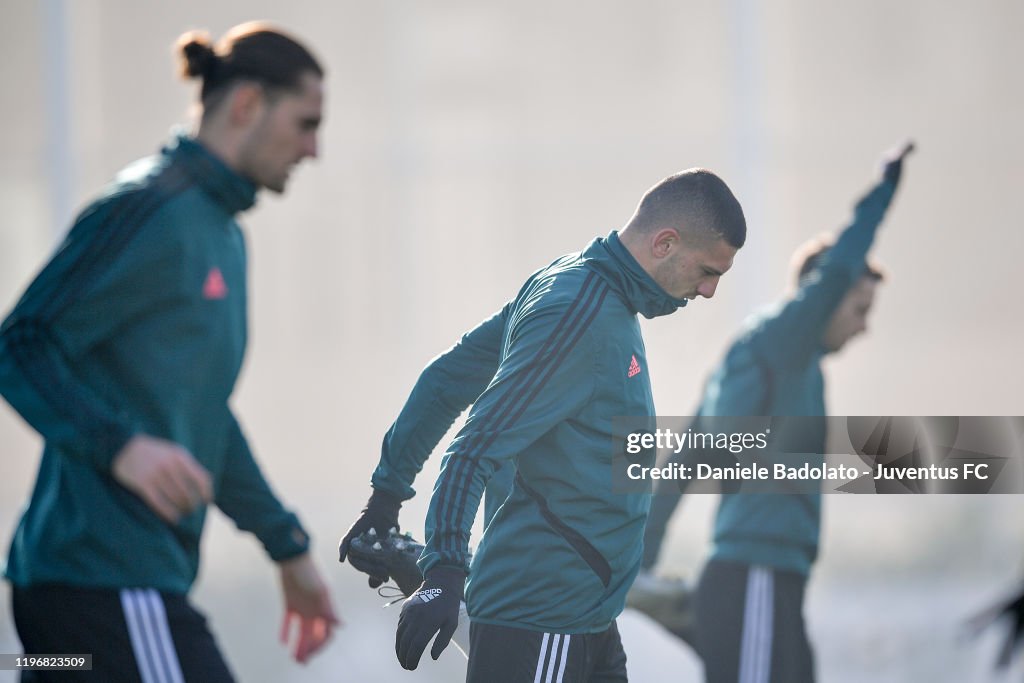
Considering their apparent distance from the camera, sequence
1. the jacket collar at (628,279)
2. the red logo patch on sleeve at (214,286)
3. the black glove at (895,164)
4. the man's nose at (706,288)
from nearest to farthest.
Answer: the red logo patch on sleeve at (214,286) < the jacket collar at (628,279) < the man's nose at (706,288) < the black glove at (895,164)

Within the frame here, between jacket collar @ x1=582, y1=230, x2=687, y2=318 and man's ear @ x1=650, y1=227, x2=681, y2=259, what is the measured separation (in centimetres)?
7

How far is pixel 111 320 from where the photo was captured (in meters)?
2.95

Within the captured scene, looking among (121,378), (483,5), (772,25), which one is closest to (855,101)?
(772,25)

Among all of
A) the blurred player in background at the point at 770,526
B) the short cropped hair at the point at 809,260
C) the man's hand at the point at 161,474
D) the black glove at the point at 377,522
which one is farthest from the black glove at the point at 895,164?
the man's hand at the point at 161,474

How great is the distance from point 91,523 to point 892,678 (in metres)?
6.04

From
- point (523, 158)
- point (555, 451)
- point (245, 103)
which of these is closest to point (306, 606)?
point (555, 451)

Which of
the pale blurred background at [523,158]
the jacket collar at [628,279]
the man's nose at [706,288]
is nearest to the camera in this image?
the jacket collar at [628,279]

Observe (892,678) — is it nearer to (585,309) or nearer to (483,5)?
(585,309)

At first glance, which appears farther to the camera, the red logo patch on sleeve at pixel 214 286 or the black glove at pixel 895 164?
the black glove at pixel 895 164

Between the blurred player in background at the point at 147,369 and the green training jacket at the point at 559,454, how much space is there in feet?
1.86

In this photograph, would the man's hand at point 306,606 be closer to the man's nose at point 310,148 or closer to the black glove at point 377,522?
the black glove at point 377,522

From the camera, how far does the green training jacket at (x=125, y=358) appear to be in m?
2.83

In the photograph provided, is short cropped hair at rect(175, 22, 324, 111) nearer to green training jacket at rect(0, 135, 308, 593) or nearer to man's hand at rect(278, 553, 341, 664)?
green training jacket at rect(0, 135, 308, 593)

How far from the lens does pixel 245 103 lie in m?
3.16
